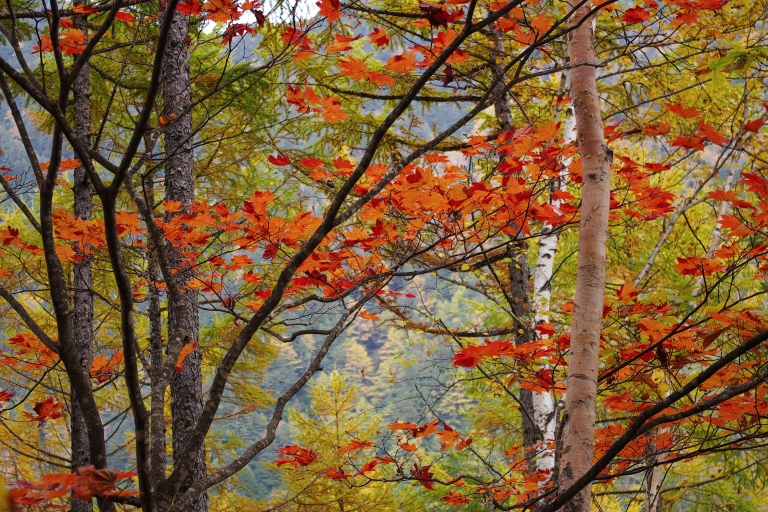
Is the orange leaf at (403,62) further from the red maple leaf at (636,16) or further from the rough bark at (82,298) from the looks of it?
the rough bark at (82,298)

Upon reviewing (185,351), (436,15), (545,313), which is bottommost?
(185,351)

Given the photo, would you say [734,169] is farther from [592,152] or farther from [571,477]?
[571,477]

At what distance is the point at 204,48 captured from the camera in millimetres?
6562

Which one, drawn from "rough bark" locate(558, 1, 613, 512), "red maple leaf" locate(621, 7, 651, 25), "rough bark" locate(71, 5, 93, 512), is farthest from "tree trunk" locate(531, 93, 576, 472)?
"rough bark" locate(71, 5, 93, 512)

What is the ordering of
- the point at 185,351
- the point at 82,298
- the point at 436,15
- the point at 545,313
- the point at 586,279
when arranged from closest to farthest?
the point at 436,15, the point at 586,279, the point at 185,351, the point at 545,313, the point at 82,298

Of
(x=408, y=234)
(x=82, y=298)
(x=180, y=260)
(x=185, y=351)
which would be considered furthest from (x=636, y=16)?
(x=82, y=298)

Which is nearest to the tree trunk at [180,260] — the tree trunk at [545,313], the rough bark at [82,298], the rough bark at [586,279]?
the rough bark at [82,298]

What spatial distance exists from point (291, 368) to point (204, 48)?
137ft

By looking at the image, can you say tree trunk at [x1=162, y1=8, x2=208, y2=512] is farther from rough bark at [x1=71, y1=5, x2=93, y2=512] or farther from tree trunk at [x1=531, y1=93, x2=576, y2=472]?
tree trunk at [x1=531, y1=93, x2=576, y2=472]

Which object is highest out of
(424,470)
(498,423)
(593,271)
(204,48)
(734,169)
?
(204,48)

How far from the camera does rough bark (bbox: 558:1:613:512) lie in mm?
1605

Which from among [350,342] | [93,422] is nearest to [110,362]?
[93,422]

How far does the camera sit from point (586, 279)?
1.76 metres

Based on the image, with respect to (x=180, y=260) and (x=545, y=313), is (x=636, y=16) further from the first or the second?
(x=180, y=260)
